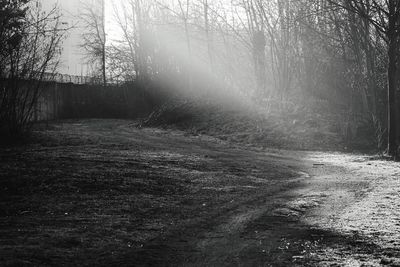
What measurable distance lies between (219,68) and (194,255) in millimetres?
28620

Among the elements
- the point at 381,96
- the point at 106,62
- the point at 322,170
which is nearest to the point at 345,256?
the point at 322,170

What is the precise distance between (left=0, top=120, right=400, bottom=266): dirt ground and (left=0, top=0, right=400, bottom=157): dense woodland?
5.38 metres

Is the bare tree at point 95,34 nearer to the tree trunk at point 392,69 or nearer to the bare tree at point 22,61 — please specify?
the bare tree at point 22,61

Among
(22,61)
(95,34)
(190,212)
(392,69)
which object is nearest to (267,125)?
(392,69)

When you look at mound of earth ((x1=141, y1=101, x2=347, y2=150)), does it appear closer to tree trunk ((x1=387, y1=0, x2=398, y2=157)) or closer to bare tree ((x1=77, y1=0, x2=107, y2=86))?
tree trunk ((x1=387, y1=0, x2=398, y2=157))

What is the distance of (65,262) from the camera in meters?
4.89

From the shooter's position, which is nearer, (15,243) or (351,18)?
(15,243)

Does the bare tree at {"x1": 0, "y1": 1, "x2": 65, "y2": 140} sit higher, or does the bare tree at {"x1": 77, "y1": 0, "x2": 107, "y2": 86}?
the bare tree at {"x1": 77, "y1": 0, "x2": 107, "y2": 86}

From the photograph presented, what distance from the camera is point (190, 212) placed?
739 centimetres

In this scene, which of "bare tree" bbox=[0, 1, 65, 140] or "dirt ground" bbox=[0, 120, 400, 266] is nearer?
"dirt ground" bbox=[0, 120, 400, 266]

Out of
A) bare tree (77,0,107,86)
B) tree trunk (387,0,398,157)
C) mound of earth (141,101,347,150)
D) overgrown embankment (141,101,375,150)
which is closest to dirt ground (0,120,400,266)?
tree trunk (387,0,398,157)

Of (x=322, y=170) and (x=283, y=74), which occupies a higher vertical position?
(x=283, y=74)

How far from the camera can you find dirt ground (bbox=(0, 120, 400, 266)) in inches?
204

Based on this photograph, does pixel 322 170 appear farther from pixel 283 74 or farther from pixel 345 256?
pixel 283 74
